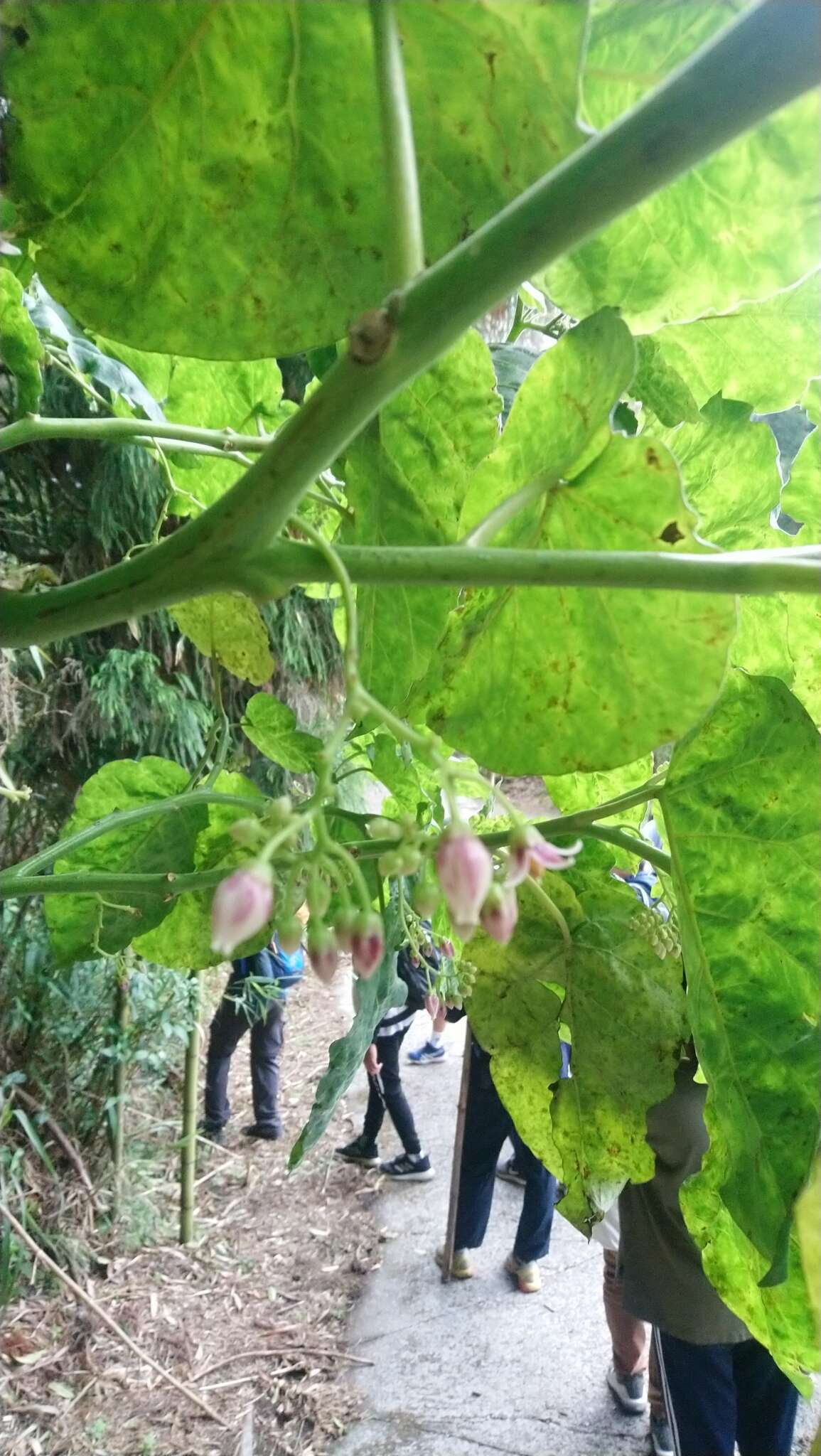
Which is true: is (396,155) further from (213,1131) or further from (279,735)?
(213,1131)

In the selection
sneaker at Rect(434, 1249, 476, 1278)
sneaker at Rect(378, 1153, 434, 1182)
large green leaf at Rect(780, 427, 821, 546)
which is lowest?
sneaker at Rect(434, 1249, 476, 1278)

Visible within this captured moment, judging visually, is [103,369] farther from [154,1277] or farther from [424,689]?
[154,1277]

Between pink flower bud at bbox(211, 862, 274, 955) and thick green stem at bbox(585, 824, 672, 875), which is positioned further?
thick green stem at bbox(585, 824, 672, 875)

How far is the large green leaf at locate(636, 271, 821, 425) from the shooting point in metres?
0.54

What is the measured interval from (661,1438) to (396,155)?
258 cm

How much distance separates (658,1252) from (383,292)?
1.67 m

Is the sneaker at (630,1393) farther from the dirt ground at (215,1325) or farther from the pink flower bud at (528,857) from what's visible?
the pink flower bud at (528,857)

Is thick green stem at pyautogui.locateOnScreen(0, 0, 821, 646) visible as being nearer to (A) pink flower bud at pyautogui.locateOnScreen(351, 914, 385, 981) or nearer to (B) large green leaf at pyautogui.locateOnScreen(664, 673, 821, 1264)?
(A) pink flower bud at pyautogui.locateOnScreen(351, 914, 385, 981)

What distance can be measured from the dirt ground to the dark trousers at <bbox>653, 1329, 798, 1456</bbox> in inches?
34.5

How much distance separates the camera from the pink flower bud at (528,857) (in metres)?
0.28

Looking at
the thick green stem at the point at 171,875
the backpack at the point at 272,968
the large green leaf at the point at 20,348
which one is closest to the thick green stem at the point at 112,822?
the thick green stem at the point at 171,875

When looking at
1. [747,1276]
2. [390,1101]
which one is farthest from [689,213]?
[390,1101]

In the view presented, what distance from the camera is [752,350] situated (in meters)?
0.56

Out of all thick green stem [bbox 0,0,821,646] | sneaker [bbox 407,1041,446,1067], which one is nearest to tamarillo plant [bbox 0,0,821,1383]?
thick green stem [bbox 0,0,821,646]
